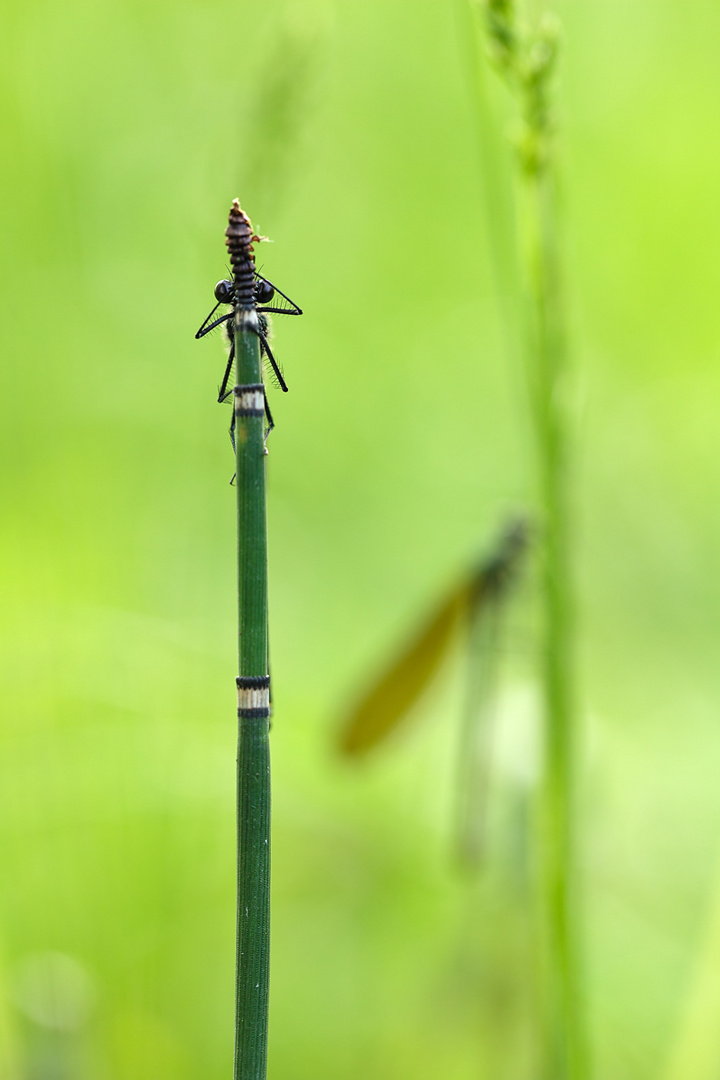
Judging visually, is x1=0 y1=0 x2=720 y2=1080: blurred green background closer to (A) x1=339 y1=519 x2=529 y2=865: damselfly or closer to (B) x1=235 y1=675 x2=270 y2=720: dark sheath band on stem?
(A) x1=339 y1=519 x2=529 y2=865: damselfly

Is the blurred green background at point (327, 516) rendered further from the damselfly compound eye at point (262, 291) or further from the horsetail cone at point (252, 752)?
the horsetail cone at point (252, 752)

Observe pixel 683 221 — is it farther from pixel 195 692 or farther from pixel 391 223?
pixel 195 692

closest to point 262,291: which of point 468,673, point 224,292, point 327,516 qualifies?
point 224,292

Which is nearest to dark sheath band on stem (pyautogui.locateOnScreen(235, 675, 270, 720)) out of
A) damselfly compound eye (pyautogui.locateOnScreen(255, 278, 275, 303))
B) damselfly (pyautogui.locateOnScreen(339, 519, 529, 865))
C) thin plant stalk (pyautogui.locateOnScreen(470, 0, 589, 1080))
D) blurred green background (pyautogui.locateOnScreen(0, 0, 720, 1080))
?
damselfly compound eye (pyautogui.locateOnScreen(255, 278, 275, 303))

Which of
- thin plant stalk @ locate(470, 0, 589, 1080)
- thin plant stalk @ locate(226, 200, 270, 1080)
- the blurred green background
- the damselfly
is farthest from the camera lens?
the damselfly

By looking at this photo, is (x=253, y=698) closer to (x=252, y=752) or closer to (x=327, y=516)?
(x=252, y=752)

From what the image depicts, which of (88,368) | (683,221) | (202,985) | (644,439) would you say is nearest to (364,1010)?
(202,985)
